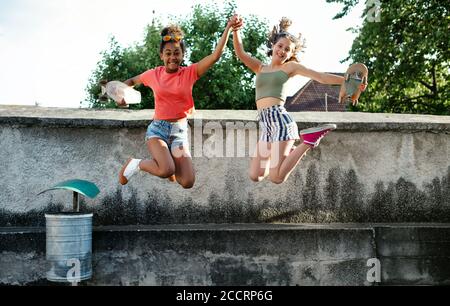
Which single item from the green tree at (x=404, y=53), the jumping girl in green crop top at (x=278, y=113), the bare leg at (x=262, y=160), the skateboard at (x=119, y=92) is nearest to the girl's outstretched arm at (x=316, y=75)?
the jumping girl in green crop top at (x=278, y=113)

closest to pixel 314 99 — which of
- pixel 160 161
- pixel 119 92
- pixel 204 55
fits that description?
pixel 204 55

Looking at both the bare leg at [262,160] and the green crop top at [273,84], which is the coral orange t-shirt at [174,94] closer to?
the green crop top at [273,84]

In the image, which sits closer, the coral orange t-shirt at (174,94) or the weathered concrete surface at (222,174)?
the coral orange t-shirt at (174,94)

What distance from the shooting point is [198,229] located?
459 centimetres

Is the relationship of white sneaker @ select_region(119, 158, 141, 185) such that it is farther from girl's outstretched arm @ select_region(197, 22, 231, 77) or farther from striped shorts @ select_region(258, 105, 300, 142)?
striped shorts @ select_region(258, 105, 300, 142)

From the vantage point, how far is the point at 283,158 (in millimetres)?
4098

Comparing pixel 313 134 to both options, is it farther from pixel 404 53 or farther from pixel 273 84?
pixel 404 53

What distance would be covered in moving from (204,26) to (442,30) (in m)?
8.65

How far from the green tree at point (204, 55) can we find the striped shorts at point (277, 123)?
489 inches

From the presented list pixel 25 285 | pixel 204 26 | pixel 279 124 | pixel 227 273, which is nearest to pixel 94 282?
pixel 25 285

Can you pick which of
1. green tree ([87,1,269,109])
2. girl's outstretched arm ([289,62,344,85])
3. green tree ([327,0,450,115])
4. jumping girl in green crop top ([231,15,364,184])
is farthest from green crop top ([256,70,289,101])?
green tree ([87,1,269,109])

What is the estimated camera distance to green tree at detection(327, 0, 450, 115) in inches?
482

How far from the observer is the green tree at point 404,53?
40.2 ft

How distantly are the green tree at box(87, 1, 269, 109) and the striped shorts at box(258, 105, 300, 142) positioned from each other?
12.4 metres
